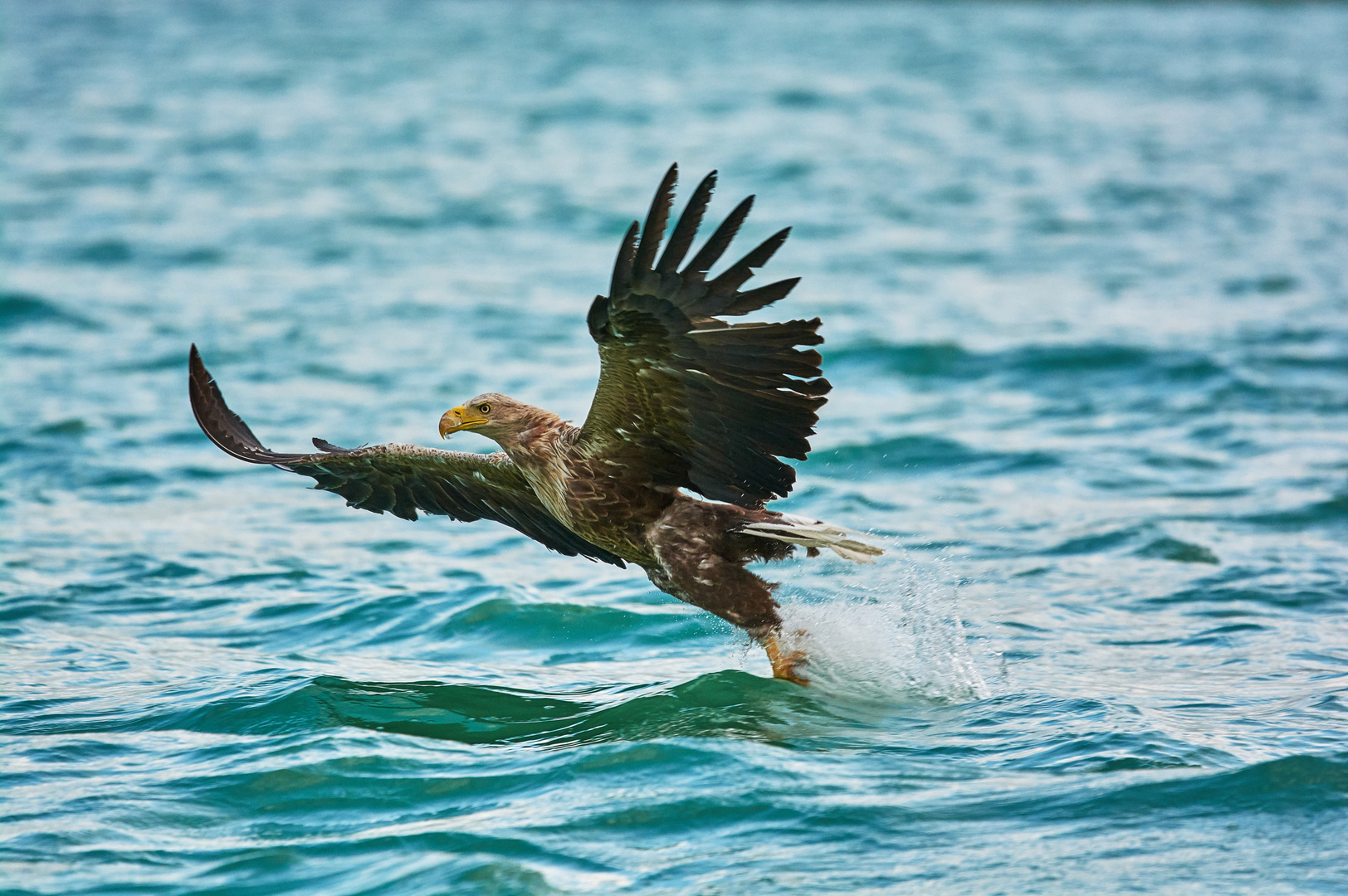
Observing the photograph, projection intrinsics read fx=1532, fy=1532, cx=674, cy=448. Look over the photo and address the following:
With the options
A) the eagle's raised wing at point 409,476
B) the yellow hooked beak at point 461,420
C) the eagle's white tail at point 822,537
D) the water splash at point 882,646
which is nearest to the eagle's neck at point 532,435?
the yellow hooked beak at point 461,420

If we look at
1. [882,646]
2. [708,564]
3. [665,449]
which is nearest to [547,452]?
[665,449]

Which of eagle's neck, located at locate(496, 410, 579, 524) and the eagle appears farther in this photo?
eagle's neck, located at locate(496, 410, 579, 524)

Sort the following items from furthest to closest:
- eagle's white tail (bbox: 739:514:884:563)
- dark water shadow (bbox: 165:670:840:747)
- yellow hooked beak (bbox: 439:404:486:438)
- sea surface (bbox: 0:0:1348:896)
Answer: yellow hooked beak (bbox: 439:404:486:438), dark water shadow (bbox: 165:670:840:747), eagle's white tail (bbox: 739:514:884:563), sea surface (bbox: 0:0:1348:896)

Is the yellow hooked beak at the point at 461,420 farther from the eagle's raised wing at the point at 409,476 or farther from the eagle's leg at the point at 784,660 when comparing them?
the eagle's leg at the point at 784,660

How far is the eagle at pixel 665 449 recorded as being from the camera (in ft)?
15.4

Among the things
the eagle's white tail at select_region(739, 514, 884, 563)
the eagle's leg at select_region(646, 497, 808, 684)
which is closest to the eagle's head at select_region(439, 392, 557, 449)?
Result: the eagle's leg at select_region(646, 497, 808, 684)

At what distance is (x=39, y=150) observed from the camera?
20.9m

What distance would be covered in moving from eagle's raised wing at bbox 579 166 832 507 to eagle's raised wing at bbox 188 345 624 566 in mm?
728

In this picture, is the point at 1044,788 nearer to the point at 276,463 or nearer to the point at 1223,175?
the point at 276,463

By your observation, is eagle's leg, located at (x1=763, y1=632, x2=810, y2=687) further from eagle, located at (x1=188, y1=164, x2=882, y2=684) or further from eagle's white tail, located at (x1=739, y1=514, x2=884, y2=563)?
eagle's white tail, located at (x1=739, y1=514, x2=884, y2=563)

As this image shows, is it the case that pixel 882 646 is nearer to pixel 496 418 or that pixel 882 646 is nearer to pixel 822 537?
pixel 822 537

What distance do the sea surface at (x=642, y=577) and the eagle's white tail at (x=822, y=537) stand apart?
1.99ft

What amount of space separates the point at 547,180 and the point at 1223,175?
8.82 m

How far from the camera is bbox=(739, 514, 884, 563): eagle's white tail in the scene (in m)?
5.04
